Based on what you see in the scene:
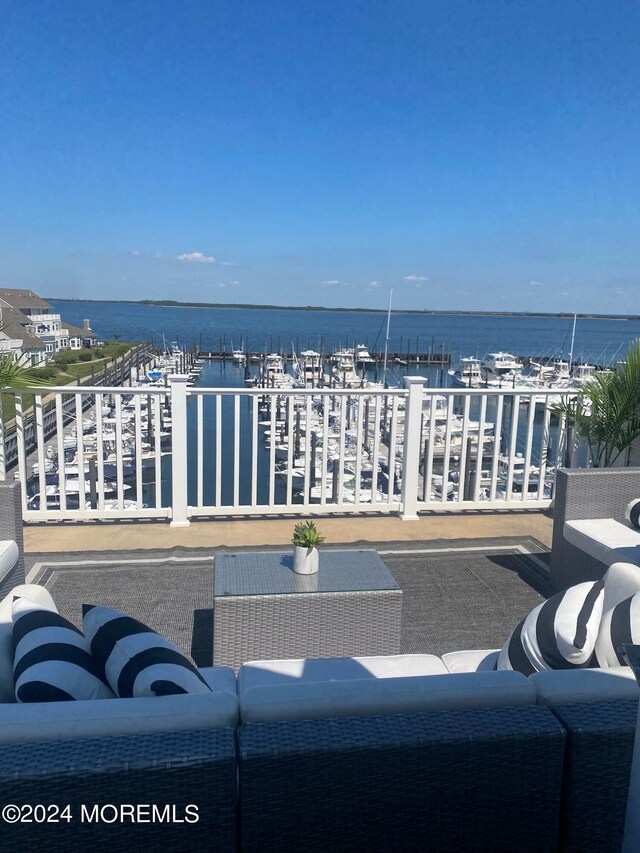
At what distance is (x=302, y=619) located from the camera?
2.26 metres

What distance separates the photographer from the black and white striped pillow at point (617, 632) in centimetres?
150

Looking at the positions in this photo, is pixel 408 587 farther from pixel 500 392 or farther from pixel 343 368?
pixel 343 368

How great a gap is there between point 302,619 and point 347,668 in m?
0.45

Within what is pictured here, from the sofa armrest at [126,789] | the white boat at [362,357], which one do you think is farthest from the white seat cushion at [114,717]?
the white boat at [362,357]

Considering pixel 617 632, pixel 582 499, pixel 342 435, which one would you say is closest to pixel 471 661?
pixel 617 632

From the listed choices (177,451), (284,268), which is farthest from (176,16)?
(284,268)

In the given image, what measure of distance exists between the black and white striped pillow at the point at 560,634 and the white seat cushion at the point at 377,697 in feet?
1.26

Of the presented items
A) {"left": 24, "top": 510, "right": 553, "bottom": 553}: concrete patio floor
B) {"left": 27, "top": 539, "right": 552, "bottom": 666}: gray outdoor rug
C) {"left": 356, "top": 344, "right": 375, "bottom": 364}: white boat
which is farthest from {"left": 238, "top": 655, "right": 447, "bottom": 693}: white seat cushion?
{"left": 356, "top": 344, "right": 375, "bottom": 364}: white boat

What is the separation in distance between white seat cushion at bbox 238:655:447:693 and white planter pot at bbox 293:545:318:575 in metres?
0.58

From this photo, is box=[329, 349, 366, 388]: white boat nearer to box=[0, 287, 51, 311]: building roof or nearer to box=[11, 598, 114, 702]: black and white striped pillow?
box=[0, 287, 51, 311]: building roof

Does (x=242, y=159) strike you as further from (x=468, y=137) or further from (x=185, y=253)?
(x=185, y=253)

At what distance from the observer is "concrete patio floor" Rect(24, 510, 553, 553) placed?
3.81 meters

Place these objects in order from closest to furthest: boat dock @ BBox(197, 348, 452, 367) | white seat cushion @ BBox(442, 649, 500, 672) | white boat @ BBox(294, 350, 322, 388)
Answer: white seat cushion @ BBox(442, 649, 500, 672) → white boat @ BBox(294, 350, 322, 388) → boat dock @ BBox(197, 348, 452, 367)

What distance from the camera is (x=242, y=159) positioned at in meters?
23.5
